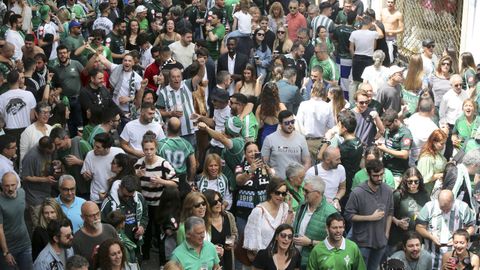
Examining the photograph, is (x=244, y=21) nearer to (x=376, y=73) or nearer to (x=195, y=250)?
(x=376, y=73)

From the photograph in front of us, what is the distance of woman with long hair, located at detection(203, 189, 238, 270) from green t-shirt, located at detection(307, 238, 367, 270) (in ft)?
3.22

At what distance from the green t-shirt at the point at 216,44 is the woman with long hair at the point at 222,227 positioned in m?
8.48

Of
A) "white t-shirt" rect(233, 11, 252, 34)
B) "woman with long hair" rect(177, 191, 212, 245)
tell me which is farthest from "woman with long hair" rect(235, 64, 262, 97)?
"woman with long hair" rect(177, 191, 212, 245)

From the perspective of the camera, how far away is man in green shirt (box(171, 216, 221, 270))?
11.7m

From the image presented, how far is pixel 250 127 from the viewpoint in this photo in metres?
15.3

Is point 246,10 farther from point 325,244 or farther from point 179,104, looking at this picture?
point 325,244

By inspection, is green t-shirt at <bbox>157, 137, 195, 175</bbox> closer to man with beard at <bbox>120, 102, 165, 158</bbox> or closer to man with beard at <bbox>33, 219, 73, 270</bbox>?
man with beard at <bbox>120, 102, 165, 158</bbox>

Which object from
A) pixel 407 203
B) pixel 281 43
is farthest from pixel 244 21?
pixel 407 203

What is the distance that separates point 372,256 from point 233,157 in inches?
84.2

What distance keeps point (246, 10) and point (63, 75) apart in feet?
16.3

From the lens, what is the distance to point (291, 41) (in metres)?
21.0

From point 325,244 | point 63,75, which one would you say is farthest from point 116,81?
point 325,244

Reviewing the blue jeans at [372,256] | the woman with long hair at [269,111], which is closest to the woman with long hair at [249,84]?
the woman with long hair at [269,111]

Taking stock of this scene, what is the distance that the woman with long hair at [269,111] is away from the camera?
619 inches
